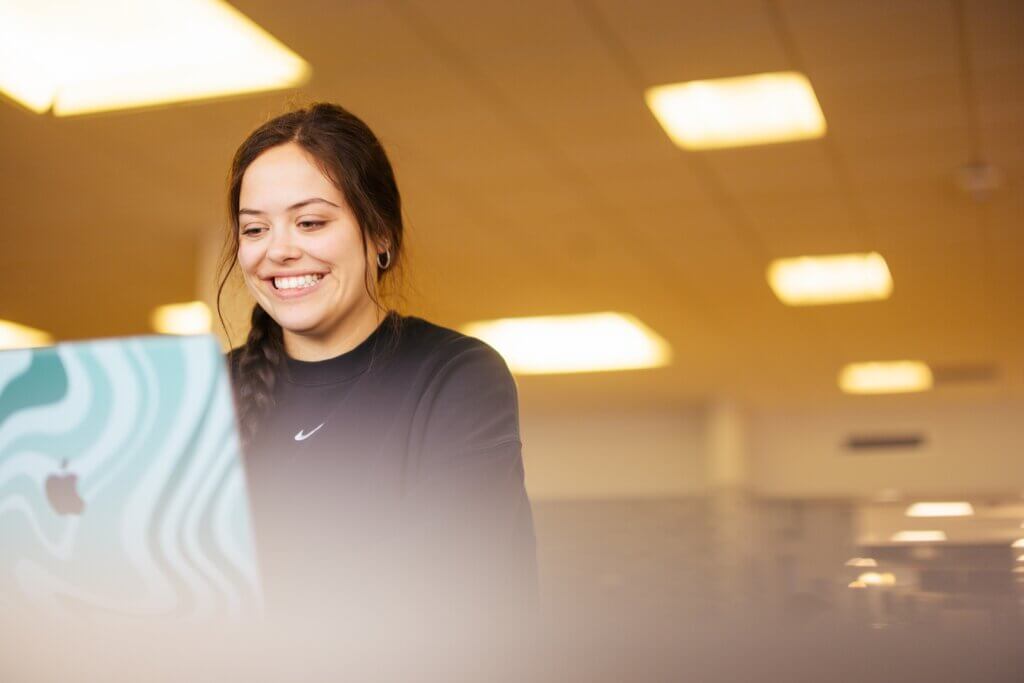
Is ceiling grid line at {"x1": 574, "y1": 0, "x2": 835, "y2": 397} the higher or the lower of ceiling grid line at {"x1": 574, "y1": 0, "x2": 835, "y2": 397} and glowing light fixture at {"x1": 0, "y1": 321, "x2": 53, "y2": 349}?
the lower

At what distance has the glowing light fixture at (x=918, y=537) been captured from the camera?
33.0 inches

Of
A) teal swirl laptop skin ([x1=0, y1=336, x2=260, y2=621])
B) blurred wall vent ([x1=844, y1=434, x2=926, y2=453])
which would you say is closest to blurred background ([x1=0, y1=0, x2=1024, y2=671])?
teal swirl laptop skin ([x1=0, y1=336, x2=260, y2=621])

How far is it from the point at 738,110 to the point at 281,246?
142 inches

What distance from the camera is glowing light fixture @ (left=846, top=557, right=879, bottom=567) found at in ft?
2.54

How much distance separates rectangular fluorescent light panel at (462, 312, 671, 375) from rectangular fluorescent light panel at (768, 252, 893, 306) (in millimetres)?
1184

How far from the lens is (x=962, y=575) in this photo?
0.74 meters

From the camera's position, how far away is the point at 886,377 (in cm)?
1062

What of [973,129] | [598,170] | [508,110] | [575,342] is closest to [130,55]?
[508,110]

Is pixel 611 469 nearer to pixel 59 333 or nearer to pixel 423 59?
pixel 59 333

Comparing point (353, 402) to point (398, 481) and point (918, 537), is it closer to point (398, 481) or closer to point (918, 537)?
point (398, 481)

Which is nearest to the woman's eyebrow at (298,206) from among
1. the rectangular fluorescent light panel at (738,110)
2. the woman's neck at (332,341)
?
the woman's neck at (332,341)

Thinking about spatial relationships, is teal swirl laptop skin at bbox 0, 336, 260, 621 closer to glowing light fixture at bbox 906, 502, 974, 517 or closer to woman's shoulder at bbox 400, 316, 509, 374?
glowing light fixture at bbox 906, 502, 974, 517

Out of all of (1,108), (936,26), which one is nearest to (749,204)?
(936,26)

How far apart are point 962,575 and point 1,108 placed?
4609 mm
